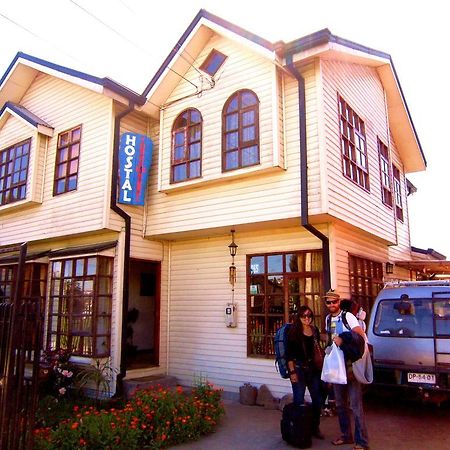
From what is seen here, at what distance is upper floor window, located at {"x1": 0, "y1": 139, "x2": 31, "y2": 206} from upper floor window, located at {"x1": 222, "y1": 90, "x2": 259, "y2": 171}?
6239 millimetres

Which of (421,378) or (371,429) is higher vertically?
(421,378)

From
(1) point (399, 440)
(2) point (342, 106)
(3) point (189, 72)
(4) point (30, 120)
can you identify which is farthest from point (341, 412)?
(4) point (30, 120)

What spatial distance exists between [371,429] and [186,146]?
6.78 metres

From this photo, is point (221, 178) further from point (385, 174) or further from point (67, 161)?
point (385, 174)

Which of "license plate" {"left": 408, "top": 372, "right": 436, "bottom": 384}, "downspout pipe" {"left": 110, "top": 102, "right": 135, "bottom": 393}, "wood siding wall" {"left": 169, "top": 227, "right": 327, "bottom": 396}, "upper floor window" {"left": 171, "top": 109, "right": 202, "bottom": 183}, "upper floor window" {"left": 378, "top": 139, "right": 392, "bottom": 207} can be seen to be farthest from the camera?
"upper floor window" {"left": 378, "top": 139, "right": 392, "bottom": 207}

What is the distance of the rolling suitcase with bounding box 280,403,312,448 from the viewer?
5.89m

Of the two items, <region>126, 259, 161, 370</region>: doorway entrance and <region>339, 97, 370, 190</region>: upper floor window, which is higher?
<region>339, 97, 370, 190</region>: upper floor window

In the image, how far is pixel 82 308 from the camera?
10031 mm

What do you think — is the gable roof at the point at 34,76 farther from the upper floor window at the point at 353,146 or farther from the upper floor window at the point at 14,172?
the upper floor window at the point at 353,146

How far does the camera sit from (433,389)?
672 cm

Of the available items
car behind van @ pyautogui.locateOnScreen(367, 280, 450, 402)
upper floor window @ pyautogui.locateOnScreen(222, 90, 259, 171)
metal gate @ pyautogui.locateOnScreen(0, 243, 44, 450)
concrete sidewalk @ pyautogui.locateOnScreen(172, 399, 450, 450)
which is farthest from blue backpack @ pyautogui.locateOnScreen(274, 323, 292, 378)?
upper floor window @ pyautogui.locateOnScreen(222, 90, 259, 171)

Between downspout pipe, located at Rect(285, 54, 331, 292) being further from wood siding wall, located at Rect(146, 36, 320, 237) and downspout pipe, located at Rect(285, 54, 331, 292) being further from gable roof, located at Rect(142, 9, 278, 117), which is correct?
gable roof, located at Rect(142, 9, 278, 117)

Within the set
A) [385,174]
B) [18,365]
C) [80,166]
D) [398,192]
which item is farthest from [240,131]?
[398,192]

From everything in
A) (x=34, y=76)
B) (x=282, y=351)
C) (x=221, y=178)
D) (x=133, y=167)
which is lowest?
(x=282, y=351)
